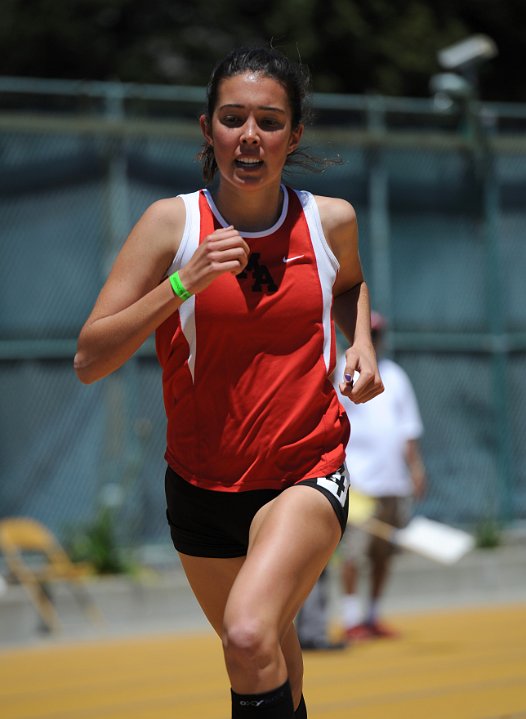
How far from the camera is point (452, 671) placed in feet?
25.8

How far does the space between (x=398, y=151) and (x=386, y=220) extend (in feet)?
2.09

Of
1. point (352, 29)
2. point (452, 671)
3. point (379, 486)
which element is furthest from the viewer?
point (352, 29)

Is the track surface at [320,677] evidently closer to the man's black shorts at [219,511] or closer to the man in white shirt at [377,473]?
the man in white shirt at [377,473]

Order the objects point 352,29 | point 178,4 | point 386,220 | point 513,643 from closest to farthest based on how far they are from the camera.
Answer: point 513,643 < point 386,220 < point 352,29 < point 178,4

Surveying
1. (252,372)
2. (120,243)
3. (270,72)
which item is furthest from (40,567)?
(270,72)

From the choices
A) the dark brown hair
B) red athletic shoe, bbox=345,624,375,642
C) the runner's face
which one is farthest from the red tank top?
red athletic shoe, bbox=345,624,375,642

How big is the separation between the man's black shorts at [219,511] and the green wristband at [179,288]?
63cm

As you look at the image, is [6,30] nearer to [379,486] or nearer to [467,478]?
[467,478]

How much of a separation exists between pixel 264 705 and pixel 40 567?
23.2 feet

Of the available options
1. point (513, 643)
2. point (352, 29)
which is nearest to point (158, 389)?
point (513, 643)

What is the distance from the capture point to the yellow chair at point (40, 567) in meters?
9.90

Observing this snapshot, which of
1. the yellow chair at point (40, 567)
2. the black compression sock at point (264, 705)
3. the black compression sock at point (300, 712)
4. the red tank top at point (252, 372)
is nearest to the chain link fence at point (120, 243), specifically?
the yellow chair at point (40, 567)

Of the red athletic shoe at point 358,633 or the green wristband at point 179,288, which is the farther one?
the red athletic shoe at point 358,633

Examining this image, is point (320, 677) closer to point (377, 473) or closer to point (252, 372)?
point (377, 473)
